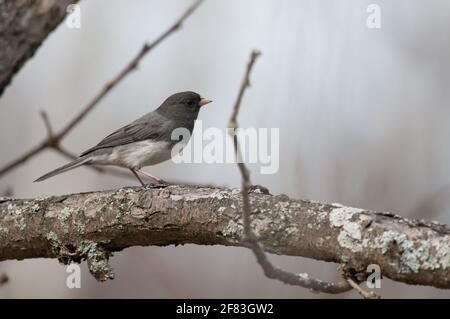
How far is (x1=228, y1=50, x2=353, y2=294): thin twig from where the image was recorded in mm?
1515

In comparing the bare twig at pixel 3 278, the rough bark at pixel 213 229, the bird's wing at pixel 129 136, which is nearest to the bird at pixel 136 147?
the bird's wing at pixel 129 136

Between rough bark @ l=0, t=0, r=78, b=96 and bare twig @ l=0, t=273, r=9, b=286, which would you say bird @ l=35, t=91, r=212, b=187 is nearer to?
bare twig @ l=0, t=273, r=9, b=286

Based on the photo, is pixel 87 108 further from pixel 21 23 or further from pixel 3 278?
pixel 3 278

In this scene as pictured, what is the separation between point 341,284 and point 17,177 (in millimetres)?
6543

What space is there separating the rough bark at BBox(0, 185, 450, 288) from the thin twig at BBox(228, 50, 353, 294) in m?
0.18

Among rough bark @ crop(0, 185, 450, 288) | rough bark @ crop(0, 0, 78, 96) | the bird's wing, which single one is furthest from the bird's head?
rough bark @ crop(0, 0, 78, 96)

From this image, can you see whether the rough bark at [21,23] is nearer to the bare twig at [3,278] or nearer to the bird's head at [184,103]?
the bare twig at [3,278]

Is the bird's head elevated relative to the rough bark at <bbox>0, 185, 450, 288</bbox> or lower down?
elevated

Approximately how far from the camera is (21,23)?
201 cm

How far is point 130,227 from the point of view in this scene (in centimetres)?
270

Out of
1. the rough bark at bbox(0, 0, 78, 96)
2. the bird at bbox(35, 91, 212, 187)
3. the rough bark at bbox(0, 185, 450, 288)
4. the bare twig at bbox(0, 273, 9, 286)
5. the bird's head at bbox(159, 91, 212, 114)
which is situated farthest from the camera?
the bird's head at bbox(159, 91, 212, 114)

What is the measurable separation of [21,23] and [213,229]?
1058mm

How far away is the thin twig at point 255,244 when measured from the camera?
1515mm
